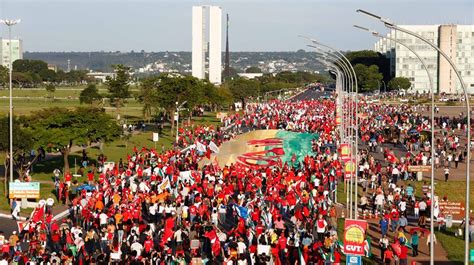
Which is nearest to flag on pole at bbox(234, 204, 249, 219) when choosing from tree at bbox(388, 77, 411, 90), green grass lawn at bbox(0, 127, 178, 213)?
green grass lawn at bbox(0, 127, 178, 213)

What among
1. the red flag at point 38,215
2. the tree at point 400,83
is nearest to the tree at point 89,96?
the tree at point 400,83

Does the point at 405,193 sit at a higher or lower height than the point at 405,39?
lower

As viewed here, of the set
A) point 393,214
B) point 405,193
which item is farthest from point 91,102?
point 393,214

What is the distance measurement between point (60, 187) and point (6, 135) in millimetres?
5940

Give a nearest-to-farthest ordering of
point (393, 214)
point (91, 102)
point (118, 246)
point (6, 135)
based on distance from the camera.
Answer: point (118, 246) < point (393, 214) < point (6, 135) < point (91, 102)

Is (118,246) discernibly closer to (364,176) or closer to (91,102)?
(364,176)

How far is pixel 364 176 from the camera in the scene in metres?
45.0

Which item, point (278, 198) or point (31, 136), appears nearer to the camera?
point (278, 198)

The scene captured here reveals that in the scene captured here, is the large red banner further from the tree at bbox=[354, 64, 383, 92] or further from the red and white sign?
the tree at bbox=[354, 64, 383, 92]

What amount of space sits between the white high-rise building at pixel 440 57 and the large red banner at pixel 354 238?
137 metres

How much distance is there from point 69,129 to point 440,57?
393ft

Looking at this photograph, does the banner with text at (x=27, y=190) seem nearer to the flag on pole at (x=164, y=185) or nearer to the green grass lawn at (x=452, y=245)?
the flag on pole at (x=164, y=185)


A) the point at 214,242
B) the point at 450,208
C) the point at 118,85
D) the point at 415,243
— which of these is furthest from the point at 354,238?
the point at 118,85

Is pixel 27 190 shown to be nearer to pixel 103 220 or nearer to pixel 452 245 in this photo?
pixel 103 220
